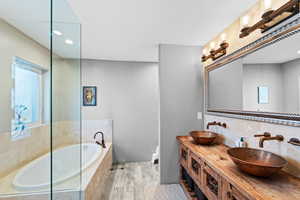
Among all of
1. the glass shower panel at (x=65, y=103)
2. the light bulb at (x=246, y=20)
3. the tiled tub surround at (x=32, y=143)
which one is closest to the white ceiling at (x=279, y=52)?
the light bulb at (x=246, y=20)

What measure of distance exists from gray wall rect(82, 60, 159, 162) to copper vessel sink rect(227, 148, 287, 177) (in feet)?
7.68

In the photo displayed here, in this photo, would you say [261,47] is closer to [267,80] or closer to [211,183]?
[267,80]

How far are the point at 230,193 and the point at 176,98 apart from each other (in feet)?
5.32

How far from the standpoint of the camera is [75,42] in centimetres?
219

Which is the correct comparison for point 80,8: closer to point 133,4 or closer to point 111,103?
point 133,4

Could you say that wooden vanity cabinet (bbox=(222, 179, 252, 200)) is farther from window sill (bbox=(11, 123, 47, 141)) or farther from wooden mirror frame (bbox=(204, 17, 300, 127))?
window sill (bbox=(11, 123, 47, 141))

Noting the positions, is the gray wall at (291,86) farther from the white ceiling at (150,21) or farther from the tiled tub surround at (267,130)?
the white ceiling at (150,21)

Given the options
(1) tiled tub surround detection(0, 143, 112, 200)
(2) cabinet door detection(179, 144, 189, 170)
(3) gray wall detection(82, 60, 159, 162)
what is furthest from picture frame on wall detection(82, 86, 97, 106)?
(2) cabinet door detection(179, 144, 189, 170)

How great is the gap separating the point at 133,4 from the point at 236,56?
137cm

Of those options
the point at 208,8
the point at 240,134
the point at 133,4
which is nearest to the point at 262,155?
the point at 240,134

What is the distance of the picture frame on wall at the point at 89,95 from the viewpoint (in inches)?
132

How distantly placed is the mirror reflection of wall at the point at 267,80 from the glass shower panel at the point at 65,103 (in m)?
2.12

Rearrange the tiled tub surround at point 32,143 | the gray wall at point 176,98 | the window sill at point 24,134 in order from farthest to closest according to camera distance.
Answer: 1. the gray wall at point 176,98
2. the window sill at point 24,134
3. the tiled tub surround at point 32,143

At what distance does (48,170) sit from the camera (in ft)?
6.71
